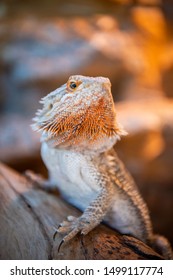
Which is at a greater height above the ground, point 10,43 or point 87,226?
point 10,43

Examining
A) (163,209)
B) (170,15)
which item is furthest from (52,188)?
(170,15)

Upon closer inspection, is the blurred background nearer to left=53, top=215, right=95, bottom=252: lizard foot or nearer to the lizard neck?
the lizard neck

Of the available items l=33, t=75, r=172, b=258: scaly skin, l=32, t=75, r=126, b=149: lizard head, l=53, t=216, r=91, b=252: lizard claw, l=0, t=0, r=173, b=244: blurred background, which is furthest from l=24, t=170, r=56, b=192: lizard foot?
l=0, t=0, r=173, b=244: blurred background

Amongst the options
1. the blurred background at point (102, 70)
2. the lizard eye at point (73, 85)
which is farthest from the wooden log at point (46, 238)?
the blurred background at point (102, 70)

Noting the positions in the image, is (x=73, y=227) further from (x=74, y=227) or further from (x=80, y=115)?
(x=80, y=115)

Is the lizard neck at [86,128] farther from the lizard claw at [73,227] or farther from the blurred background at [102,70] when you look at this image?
the blurred background at [102,70]
